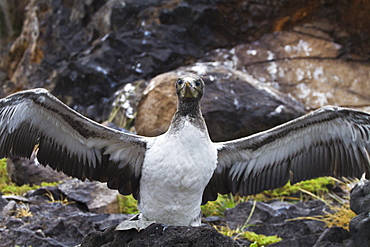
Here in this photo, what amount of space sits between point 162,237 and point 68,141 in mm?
1813

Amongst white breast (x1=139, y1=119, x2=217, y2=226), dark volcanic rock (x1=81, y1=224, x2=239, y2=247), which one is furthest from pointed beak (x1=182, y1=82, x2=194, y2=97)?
dark volcanic rock (x1=81, y1=224, x2=239, y2=247)

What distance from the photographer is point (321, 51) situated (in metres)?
10.3

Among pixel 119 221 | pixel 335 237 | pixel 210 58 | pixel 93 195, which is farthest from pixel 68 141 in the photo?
pixel 210 58

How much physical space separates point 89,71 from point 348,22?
5826 mm

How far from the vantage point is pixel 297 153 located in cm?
511

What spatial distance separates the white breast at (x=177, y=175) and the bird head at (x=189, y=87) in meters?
0.28

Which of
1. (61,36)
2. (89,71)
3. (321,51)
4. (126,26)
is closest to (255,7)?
(321,51)

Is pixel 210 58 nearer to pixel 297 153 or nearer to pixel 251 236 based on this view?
pixel 251 236

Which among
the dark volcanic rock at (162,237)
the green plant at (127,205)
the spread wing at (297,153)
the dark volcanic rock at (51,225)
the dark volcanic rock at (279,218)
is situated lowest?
the green plant at (127,205)

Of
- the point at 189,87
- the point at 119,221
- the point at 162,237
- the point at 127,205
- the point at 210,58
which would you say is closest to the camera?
the point at 162,237

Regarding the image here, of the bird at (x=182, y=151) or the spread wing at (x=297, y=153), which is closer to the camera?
the bird at (x=182, y=151)

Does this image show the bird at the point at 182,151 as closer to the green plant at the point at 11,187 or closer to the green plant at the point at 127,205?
the green plant at the point at 127,205

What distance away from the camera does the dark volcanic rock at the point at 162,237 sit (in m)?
3.45

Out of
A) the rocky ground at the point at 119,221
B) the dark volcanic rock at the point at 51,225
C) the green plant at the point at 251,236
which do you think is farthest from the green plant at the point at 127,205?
the green plant at the point at 251,236
